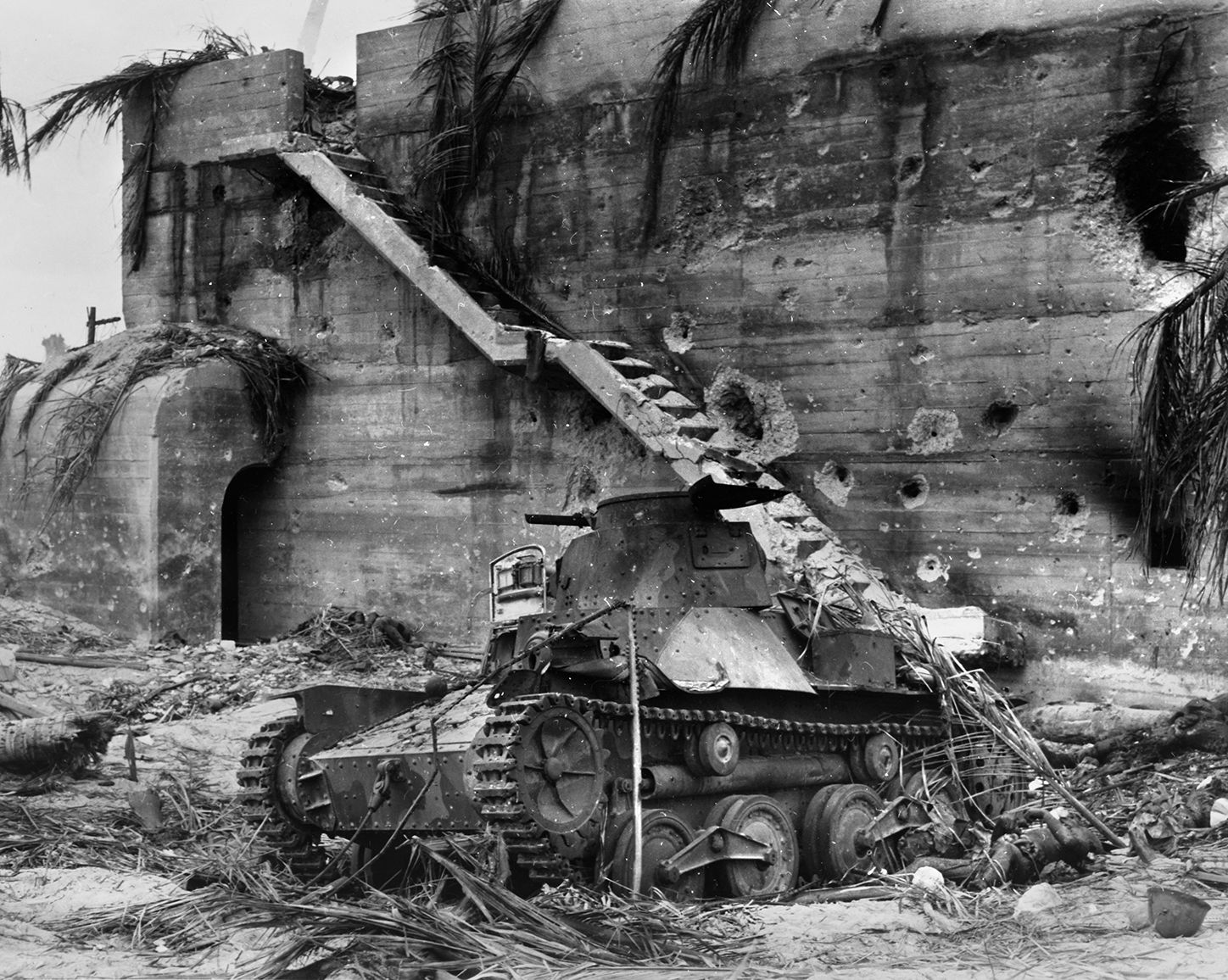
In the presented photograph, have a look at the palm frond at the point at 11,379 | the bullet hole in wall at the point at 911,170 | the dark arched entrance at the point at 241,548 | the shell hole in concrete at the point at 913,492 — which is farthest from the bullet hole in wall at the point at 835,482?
the palm frond at the point at 11,379

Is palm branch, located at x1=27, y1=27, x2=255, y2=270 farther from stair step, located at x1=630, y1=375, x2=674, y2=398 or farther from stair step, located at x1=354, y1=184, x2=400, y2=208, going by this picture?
stair step, located at x1=630, y1=375, x2=674, y2=398

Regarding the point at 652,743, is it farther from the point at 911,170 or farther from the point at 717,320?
the point at 911,170

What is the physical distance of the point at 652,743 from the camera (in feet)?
29.3

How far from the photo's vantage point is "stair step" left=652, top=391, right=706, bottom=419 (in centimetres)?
1448

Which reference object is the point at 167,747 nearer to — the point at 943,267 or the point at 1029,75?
the point at 943,267

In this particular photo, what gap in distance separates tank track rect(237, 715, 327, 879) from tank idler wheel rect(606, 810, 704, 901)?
1.93m

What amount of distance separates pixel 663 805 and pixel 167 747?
5530 millimetres

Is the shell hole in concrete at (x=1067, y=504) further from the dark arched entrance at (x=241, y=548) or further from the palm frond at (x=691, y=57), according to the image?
the dark arched entrance at (x=241, y=548)

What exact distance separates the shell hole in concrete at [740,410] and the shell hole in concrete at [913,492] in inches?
56.7

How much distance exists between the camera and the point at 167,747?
13.0 metres

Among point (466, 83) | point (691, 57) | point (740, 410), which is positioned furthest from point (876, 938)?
point (466, 83)

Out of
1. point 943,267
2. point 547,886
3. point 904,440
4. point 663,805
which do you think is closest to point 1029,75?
point 943,267

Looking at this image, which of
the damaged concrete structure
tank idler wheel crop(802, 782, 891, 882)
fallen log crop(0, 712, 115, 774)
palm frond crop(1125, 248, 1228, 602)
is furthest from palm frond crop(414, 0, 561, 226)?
tank idler wheel crop(802, 782, 891, 882)

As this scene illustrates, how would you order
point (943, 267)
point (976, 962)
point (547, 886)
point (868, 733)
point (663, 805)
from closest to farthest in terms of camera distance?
1. point (976, 962)
2. point (547, 886)
3. point (663, 805)
4. point (868, 733)
5. point (943, 267)
